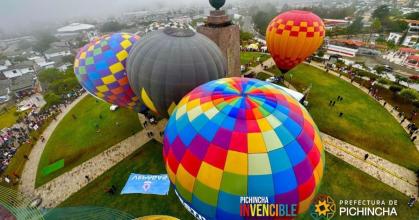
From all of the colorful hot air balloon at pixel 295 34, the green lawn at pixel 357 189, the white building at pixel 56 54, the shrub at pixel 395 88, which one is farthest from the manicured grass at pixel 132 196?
the white building at pixel 56 54

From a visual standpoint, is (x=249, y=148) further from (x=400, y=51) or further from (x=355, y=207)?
(x=400, y=51)

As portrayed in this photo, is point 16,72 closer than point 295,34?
No

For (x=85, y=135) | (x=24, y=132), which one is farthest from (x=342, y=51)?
(x=24, y=132)

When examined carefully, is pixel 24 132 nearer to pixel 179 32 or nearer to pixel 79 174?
pixel 79 174

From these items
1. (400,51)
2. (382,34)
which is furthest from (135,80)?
(382,34)

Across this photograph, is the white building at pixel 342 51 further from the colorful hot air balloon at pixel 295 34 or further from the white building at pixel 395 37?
the colorful hot air balloon at pixel 295 34

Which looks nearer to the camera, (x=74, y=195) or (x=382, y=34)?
(x=74, y=195)
